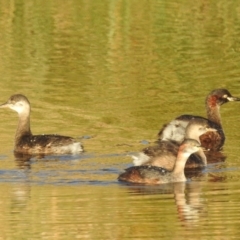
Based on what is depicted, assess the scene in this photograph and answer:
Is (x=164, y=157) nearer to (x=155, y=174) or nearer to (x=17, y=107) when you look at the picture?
(x=155, y=174)

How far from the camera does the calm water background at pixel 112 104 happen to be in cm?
1170

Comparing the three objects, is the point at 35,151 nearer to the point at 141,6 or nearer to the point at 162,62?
the point at 162,62

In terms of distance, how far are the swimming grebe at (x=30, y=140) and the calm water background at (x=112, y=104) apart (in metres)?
0.18

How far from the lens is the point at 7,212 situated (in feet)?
39.8

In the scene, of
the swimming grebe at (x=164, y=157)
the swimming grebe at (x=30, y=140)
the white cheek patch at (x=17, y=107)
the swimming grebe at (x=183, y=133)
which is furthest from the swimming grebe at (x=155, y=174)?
the white cheek patch at (x=17, y=107)

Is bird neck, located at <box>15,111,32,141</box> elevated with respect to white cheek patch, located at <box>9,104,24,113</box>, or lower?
lower

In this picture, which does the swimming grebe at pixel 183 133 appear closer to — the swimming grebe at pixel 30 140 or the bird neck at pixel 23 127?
the swimming grebe at pixel 30 140

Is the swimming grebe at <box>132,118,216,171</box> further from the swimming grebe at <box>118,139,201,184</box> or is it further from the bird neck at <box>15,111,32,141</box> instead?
the bird neck at <box>15,111,32,141</box>

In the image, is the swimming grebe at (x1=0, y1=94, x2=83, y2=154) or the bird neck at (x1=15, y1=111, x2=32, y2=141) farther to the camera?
the bird neck at (x1=15, y1=111, x2=32, y2=141)

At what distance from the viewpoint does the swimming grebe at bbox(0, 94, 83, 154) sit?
1603cm

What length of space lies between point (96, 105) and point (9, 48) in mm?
6517

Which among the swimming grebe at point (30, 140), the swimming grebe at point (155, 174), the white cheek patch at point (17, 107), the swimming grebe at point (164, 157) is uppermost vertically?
the white cheek patch at point (17, 107)

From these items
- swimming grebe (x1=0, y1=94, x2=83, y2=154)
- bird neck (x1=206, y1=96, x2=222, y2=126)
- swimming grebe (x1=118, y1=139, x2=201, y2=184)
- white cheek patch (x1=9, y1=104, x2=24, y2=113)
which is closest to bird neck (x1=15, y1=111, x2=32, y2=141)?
swimming grebe (x1=0, y1=94, x2=83, y2=154)

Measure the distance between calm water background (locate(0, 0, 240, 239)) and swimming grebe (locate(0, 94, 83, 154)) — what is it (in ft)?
0.59
